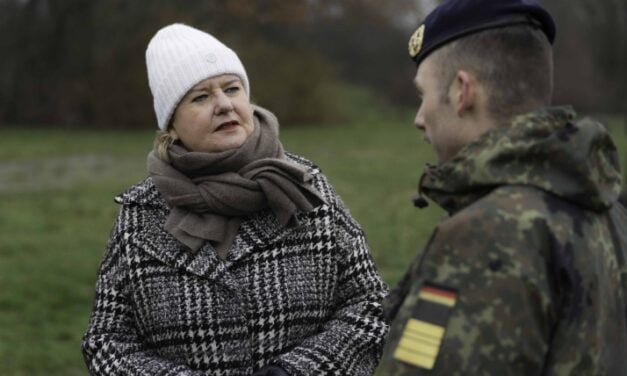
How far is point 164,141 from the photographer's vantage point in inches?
126

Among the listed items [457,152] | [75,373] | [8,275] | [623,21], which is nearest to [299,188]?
[457,152]

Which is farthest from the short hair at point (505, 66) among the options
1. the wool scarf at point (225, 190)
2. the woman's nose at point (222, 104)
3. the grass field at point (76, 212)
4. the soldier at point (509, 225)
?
the grass field at point (76, 212)

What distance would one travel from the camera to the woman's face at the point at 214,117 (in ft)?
10.3

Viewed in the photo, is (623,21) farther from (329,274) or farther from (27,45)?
(329,274)

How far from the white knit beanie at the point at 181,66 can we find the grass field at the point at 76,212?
3.11 m

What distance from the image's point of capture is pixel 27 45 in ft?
78.4

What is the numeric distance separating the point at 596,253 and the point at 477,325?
0.27 metres

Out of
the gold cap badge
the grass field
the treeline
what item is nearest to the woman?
the gold cap badge

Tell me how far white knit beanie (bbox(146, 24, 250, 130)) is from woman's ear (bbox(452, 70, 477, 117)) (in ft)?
4.50

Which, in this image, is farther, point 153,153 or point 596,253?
point 153,153

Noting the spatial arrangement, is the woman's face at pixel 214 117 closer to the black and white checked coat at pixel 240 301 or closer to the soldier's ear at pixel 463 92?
the black and white checked coat at pixel 240 301

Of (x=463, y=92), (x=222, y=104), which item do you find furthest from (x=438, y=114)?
(x=222, y=104)

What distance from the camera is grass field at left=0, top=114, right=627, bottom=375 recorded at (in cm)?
672

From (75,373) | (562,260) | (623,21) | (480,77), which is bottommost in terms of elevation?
(75,373)
